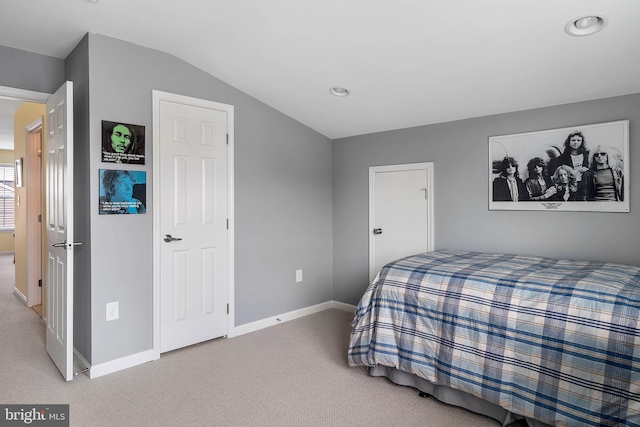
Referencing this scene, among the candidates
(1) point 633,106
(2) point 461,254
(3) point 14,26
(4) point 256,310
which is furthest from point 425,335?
(3) point 14,26

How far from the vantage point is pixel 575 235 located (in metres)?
2.83

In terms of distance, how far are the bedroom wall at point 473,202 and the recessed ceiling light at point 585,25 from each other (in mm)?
902

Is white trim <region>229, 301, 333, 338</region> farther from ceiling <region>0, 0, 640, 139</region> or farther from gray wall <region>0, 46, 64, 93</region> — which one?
gray wall <region>0, 46, 64, 93</region>

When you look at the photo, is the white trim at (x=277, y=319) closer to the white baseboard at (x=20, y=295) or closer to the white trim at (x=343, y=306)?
the white trim at (x=343, y=306)

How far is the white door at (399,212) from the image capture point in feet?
11.9

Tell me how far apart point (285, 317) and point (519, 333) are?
243 centimetres

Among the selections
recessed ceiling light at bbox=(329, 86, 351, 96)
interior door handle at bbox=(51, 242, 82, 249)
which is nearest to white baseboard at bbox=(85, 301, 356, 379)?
interior door handle at bbox=(51, 242, 82, 249)

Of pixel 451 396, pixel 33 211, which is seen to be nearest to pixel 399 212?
pixel 451 396

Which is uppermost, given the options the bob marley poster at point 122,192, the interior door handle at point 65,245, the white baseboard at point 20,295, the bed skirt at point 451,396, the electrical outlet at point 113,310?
the bob marley poster at point 122,192

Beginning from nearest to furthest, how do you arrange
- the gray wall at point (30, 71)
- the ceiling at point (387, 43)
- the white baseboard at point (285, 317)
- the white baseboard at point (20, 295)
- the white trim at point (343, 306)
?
the ceiling at point (387, 43) → the gray wall at point (30, 71) → the white baseboard at point (285, 317) → the white trim at point (343, 306) → the white baseboard at point (20, 295)

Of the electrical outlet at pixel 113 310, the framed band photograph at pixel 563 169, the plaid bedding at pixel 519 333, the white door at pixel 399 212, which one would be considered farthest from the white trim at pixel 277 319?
the framed band photograph at pixel 563 169

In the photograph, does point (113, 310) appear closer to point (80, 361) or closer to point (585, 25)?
point (80, 361)

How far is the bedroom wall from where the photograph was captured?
105 inches

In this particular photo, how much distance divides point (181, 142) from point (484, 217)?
8.75ft
